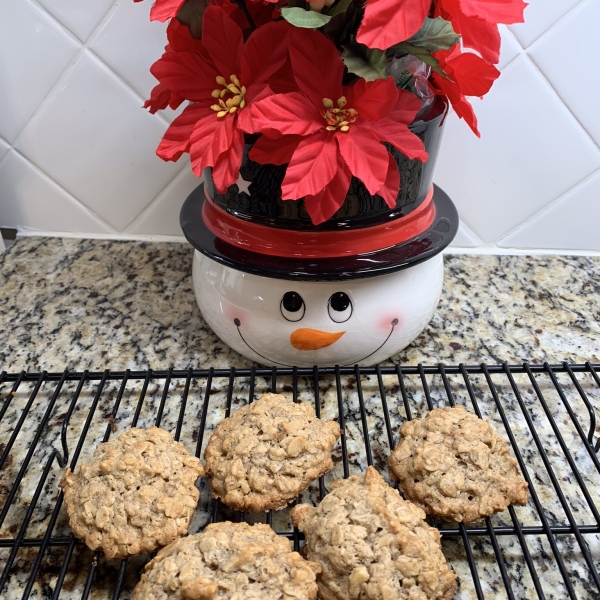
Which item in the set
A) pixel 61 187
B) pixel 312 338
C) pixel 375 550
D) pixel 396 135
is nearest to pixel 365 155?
pixel 396 135

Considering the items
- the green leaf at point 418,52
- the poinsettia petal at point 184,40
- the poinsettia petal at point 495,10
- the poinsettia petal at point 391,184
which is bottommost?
the poinsettia petal at point 391,184

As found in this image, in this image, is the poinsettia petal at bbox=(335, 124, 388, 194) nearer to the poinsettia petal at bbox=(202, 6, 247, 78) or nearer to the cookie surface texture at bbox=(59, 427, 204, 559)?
the poinsettia petal at bbox=(202, 6, 247, 78)

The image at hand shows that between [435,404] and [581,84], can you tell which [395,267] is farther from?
[581,84]

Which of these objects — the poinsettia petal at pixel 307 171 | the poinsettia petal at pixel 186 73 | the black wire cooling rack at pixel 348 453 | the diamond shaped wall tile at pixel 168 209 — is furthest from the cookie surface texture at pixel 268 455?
the diamond shaped wall tile at pixel 168 209

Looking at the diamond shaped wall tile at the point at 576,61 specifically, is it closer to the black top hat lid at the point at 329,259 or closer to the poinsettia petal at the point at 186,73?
the black top hat lid at the point at 329,259

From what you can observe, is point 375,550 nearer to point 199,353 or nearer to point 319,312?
point 319,312

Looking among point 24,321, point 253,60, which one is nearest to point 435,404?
point 253,60
